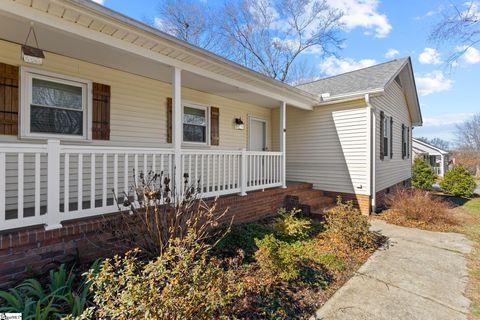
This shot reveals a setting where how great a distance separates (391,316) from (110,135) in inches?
217

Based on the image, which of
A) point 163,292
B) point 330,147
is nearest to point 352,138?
point 330,147

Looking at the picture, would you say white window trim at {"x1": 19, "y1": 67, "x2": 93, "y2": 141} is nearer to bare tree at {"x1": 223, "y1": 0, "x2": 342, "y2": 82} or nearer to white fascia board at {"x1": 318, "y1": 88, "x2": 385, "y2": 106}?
white fascia board at {"x1": 318, "y1": 88, "x2": 385, "y2": 106}

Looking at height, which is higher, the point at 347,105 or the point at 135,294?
the point at 347,105

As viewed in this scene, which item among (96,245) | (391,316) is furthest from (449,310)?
(96,245)

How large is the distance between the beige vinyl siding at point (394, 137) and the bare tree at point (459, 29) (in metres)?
2.18

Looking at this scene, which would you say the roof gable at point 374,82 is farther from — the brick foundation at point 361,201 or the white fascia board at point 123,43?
the brick foundation at point 361,201

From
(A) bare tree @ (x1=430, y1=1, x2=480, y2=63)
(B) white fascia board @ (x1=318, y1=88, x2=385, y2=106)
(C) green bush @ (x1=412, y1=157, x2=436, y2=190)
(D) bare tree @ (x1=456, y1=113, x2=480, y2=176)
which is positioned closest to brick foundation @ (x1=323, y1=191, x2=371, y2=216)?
(B) white fascia board @ (x1=318, y1=88, x2=385, y2=106)

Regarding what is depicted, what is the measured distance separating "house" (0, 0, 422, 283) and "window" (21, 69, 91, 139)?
2 cm

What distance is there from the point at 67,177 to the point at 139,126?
259cm

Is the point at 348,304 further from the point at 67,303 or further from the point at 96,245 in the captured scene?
the point at 96,245

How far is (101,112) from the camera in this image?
5070mm

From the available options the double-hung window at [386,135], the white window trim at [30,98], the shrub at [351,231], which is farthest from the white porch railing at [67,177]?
the double-hung window at [386,135]

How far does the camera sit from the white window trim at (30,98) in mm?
4207

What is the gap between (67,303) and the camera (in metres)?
2.55
